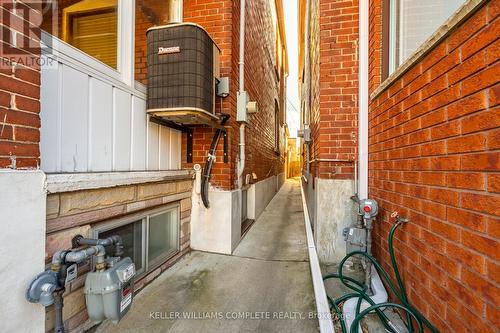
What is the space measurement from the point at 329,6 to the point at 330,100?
122cm

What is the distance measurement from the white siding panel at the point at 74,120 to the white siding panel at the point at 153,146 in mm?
770

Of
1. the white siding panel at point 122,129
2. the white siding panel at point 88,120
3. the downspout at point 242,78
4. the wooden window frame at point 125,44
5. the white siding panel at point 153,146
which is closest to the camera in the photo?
the white siding panel at point 88,120

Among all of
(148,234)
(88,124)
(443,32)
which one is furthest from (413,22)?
(148,234)

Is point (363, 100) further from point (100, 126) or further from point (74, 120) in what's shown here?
point (74, 120)

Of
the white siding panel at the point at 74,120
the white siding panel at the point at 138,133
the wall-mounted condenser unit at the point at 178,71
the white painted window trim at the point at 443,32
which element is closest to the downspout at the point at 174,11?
the wall-mounted condenser unit at the point at 178,71

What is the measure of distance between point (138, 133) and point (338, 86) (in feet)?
8.04

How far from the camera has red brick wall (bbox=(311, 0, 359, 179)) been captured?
309 centimetres

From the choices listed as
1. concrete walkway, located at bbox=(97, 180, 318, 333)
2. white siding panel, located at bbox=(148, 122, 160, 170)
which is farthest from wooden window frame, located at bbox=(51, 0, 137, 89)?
concrete walkway, located at bbox=(97, 180, 318, 333)

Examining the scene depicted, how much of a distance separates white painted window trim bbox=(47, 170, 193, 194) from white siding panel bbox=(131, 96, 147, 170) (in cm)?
14

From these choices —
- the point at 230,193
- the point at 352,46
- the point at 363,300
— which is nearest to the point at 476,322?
the point at 363,300

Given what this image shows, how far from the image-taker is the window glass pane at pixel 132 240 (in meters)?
2.24

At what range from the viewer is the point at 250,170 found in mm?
4676

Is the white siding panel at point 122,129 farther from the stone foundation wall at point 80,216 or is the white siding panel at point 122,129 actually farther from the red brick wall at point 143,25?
the red brick wall at point 143,25

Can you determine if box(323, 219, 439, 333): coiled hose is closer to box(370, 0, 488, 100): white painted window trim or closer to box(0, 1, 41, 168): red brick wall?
box(370, 0, 488, 100): white painted window trim
